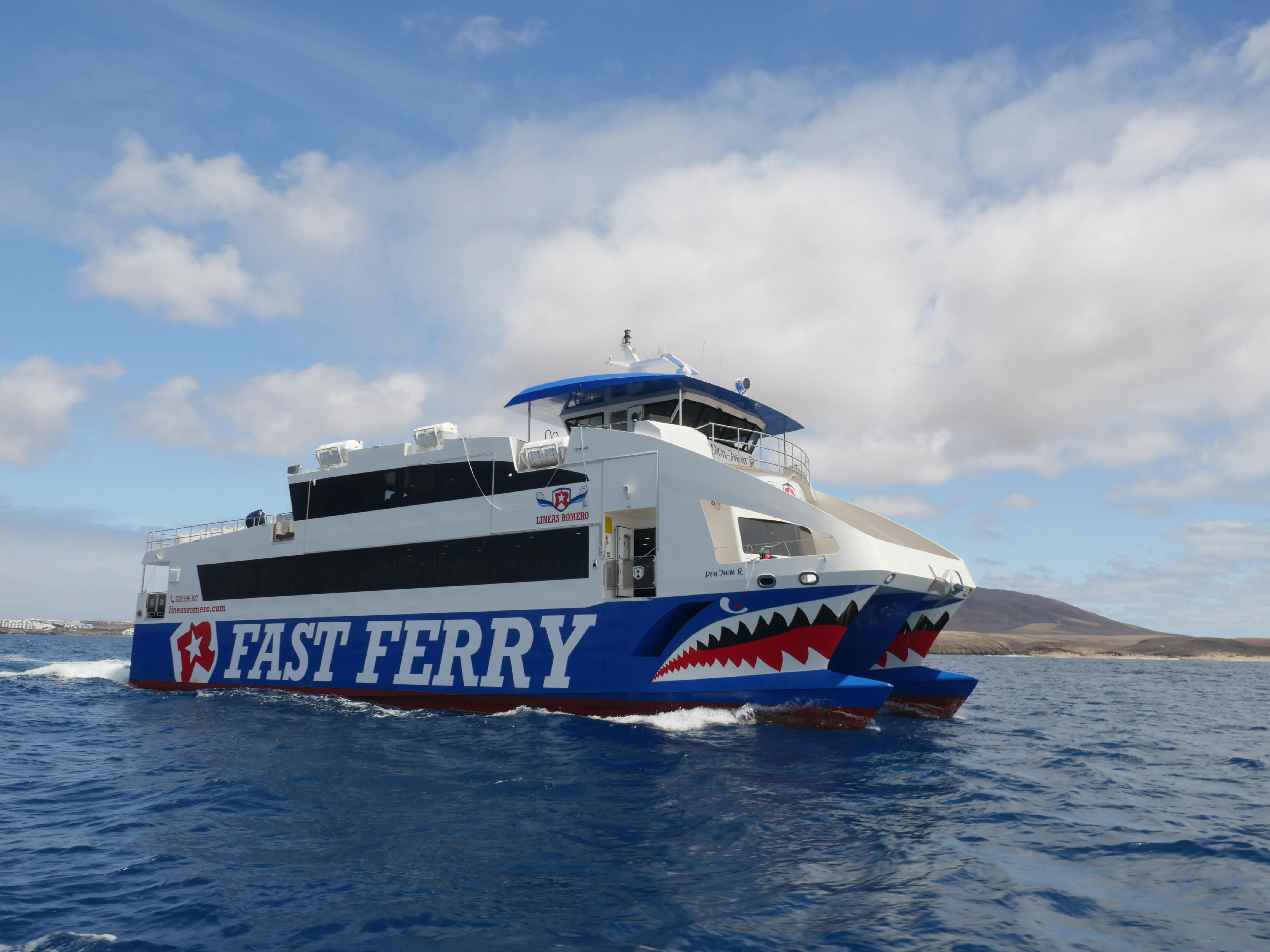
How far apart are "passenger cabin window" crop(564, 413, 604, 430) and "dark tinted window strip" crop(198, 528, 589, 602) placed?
2961 mm

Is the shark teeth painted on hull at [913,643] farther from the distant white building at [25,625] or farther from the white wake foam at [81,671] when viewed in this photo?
the distant white building at [25,625]

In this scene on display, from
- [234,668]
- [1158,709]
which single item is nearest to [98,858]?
[234,668]

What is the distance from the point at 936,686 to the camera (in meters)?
16.1

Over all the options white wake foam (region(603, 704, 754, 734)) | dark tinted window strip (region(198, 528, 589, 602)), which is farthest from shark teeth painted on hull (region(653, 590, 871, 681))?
dark tinted window strip (region(198, 528, 589, 602))

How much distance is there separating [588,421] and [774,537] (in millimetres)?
4803

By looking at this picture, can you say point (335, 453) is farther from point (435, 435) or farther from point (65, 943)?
point (65, 943)

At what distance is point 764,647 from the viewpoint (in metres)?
12.3

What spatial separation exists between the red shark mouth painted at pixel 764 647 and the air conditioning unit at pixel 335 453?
939 cm

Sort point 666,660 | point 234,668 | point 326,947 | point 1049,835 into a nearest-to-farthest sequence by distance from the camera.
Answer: point 326,947, point 1049,835, point 666,660, point 234,668

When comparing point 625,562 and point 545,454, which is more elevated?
point 545,454

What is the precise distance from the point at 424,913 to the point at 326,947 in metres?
0.69

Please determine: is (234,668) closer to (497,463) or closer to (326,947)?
(497,463)

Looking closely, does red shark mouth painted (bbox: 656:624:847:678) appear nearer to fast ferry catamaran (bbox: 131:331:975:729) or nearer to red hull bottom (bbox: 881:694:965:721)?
fast ferry catamaran (bbox: 131:331:975:729)

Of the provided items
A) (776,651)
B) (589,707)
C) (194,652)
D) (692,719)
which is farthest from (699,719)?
(194,652)
